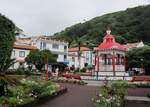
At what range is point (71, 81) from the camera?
30.8 meters

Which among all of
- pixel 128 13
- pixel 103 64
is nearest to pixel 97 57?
pixel 103 64

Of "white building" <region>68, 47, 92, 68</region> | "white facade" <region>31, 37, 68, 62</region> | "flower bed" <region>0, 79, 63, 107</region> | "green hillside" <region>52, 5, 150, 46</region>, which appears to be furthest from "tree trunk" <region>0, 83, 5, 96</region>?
"green hillside" <region>52, 5, 150, 46</region>

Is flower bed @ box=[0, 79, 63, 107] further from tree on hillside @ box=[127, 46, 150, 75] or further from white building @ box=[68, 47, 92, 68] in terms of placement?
white building @ box=[68, 47, 92, 68]

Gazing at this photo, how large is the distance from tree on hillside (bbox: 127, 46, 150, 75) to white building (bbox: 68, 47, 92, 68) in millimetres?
26878

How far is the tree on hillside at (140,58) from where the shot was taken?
51.8 meters

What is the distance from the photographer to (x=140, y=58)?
52.7 m

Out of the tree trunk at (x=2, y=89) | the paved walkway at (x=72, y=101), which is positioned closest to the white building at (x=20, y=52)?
the paved walkway at (x=72, y=101)

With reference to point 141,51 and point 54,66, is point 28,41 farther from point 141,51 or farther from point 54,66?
point 141,51

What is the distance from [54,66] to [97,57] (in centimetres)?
1611

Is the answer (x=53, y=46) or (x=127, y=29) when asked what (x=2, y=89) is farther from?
(x=127, y=29)

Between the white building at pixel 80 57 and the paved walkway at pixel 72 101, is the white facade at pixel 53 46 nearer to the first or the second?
the white building at pixel 80 57

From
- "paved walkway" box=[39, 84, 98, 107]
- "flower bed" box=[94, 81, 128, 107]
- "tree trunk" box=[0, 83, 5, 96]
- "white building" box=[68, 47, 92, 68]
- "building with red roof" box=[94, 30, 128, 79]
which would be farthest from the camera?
"white building" box=[68, 47, 92, 68]

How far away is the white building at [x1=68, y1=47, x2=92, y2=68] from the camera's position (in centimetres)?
8169

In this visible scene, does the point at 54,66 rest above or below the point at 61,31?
below
